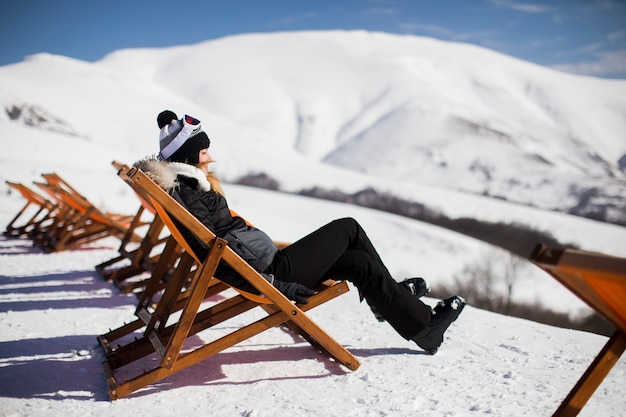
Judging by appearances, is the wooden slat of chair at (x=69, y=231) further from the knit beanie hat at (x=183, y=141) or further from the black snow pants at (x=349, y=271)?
the black snow pants at (x=349, y=271)

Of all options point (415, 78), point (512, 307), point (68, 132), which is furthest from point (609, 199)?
point (415, 78)

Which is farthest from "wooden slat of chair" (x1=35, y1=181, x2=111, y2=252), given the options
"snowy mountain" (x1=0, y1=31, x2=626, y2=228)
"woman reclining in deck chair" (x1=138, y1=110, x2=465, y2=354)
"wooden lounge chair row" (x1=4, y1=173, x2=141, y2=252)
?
"snowy mountain" (x1=0, y1=31, x2=626, y2=228)

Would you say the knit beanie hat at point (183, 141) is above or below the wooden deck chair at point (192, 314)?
above

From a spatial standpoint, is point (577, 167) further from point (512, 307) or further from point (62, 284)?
point (62, 284)

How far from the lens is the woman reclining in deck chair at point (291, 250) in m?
2.88

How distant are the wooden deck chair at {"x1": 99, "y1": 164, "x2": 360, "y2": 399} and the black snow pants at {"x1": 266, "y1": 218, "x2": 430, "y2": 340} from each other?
119 millimetres

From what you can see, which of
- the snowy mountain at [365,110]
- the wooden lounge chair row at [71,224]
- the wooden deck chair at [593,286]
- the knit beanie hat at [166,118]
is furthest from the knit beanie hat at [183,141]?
the snowy mountain at [365,110]

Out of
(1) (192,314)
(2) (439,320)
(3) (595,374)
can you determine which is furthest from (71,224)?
(3) (595,374)

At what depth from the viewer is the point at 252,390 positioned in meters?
2.86

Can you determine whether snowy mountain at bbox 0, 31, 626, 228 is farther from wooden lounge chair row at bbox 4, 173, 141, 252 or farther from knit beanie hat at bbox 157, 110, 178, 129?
knit beanie hat at bbox 157, 110, 178, 129

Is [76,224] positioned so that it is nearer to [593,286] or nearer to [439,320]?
[439,320]

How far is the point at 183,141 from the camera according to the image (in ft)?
10.0

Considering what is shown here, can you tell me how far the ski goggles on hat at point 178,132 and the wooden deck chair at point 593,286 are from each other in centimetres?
220

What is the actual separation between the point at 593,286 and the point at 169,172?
215cm
